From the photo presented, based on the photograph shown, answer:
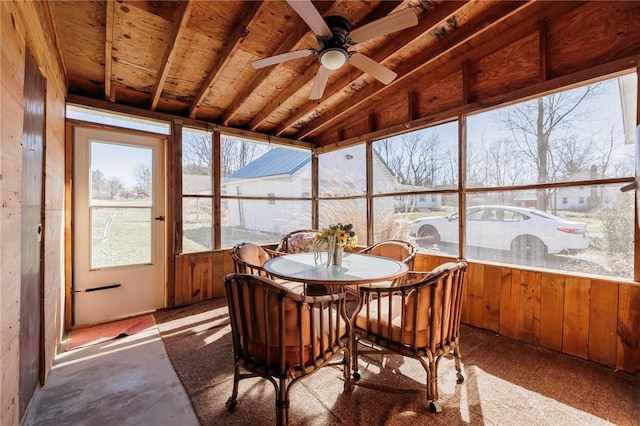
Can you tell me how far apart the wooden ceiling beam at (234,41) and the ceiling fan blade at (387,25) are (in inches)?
30.8

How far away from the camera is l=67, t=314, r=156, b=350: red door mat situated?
2799 mm

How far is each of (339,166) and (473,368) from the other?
3.45m

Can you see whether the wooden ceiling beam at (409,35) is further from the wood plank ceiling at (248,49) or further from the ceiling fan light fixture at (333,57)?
the ceiling fan light fixture at (333,57)

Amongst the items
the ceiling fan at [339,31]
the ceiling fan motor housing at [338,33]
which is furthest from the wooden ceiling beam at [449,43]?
the ceiling fan motor housing at [338,33]

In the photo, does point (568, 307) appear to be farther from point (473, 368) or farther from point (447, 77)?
point (447, 77)

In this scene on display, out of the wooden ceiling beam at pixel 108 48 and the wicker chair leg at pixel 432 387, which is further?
the wooden ceiling beam at pixel 108 48

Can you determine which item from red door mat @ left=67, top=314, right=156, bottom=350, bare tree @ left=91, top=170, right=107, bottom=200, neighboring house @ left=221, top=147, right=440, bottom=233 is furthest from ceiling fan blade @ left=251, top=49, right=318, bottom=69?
red door mat @ left=67, top=314, right=156, bottom=350

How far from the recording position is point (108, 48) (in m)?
2.48

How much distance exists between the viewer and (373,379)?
7.07 feet

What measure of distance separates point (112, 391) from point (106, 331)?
1283 millimetres

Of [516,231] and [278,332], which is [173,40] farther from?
[516,231]

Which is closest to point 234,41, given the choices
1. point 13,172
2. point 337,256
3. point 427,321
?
point 13,172

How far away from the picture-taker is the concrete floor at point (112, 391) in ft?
5.82

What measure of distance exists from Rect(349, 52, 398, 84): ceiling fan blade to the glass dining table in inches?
65.5
